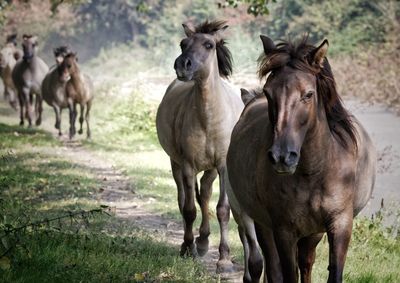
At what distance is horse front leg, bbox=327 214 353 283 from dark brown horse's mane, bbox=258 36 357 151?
54cm

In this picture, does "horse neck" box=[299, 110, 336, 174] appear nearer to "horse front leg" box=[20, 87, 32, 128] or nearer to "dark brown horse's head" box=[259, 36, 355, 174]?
"dark brown horse's head" box=[259, 36, 355, 174]

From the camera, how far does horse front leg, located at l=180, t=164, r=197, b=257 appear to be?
9.02 metres

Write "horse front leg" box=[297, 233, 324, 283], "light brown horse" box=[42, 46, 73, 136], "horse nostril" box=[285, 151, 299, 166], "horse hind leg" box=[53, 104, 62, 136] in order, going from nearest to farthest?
"horse nostril" box=[285, 151, 299, 166] < "horse front leg" box=[297, 233, 324, 283] < "horse hind leg" box=[53, 104, 62, 136] < "light brown horse" box=[42, 46, 73, 136]

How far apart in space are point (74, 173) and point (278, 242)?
9.46 m

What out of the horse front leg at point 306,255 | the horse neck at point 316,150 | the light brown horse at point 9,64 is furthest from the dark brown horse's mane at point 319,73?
the light brown horse at point 9,64

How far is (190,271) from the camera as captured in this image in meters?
7.66

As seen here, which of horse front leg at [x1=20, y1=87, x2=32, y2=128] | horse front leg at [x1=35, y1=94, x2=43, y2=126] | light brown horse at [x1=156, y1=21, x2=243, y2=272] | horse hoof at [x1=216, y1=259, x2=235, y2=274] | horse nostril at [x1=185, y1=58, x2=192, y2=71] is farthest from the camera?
horse front leg at [x1=35, y1=94, x2=43, y2=126]

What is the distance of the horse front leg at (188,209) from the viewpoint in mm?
9016

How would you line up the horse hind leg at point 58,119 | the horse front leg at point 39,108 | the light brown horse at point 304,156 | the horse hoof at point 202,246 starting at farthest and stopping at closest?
1. the horse front leg at point 39,108
2. the horse hind leg at point 58,119
3. the horse hoof at point 202,246
4. the light brown horse at point 304,156

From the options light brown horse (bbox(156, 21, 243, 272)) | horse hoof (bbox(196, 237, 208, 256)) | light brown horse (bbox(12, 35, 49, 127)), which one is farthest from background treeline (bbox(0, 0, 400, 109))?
horse hoof (bbox(196, 237, 208, 256))

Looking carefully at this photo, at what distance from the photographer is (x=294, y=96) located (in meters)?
5.00

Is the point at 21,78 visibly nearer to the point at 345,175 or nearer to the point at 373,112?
the point at 373,112

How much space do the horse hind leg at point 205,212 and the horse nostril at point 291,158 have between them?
4.49 meters

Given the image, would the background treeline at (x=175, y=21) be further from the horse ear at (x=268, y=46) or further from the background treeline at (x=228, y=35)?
the horse ear at (x=268, y=46)
